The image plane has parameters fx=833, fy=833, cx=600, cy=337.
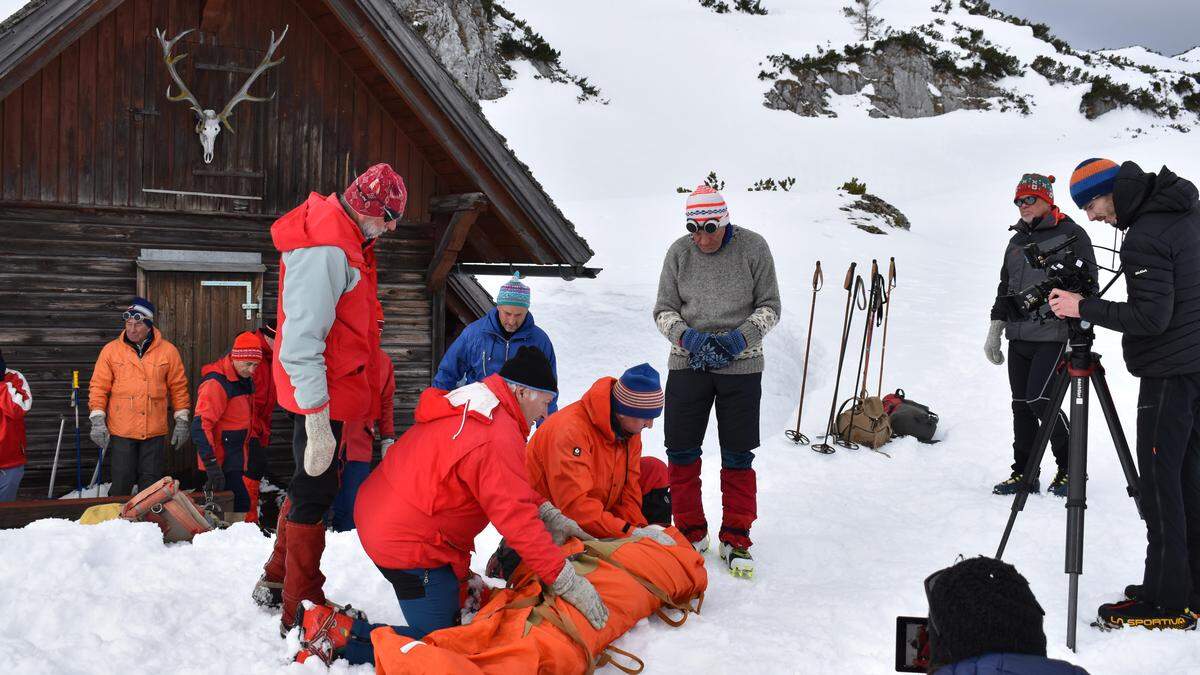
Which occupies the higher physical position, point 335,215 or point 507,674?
point 335,215

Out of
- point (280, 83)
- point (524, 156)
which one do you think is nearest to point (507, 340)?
point (280, 83)

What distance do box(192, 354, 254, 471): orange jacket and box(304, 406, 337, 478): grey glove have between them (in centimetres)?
383

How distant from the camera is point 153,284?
7152 millimetres

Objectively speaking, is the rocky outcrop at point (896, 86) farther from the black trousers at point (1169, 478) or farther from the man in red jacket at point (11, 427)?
the black trousers at point (1169, 478)

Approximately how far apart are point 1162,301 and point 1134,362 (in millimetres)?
329

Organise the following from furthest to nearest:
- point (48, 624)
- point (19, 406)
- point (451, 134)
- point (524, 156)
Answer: point (524, 156) < point (451, 134) < point (19, 406) < point (48, 624)

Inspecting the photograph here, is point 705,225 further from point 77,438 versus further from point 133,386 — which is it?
point 77,438

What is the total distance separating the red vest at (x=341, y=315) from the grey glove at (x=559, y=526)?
95 cm

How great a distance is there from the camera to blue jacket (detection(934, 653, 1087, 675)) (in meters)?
1.60

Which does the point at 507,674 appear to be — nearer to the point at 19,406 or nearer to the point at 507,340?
the point at 507,340

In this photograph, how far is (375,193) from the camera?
3.47 metres

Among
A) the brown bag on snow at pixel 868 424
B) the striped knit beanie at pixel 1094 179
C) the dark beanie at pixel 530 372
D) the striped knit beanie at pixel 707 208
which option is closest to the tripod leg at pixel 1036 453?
the striped knit beanie at pixel 1094 179

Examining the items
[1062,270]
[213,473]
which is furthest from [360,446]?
[1062,270]

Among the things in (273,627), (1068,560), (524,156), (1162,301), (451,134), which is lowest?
(273,627)
